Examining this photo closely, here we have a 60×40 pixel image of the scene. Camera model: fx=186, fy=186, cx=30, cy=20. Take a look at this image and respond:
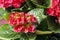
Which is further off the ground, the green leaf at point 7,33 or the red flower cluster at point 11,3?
the red flower cluster at point 11,3

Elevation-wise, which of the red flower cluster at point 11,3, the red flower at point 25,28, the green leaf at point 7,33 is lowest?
the green leaf at point 7,33

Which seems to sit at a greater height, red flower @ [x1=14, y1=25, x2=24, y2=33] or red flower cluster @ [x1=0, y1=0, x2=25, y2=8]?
red flower cluster @ [x1=0, y1=0, x2=25, y2=8]

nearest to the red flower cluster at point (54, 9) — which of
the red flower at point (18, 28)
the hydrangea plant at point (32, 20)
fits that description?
the hydrangea plant at point (32, 20)

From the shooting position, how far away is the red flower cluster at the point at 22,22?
577 mm

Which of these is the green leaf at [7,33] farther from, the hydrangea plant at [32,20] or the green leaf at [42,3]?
the green leaf at [42,3]

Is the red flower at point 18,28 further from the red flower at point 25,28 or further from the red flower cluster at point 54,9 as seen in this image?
the red flower cluster at point 54,9

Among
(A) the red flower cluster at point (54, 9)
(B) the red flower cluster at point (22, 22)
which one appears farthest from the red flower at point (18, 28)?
(A) the red flower cluster at point (54, 9)

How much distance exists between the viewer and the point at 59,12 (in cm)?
59

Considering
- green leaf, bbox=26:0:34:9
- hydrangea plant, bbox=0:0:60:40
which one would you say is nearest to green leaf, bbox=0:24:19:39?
hydrangea plant, bbox=0:0:60:40

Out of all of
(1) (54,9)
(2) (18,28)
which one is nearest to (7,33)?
(2) (18,28)

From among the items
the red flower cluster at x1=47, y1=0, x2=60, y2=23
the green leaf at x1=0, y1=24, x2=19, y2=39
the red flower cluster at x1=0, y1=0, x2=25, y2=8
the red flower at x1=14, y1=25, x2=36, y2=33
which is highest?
the red flower cluster at x1=0, y1=0, x2=25, y2=8

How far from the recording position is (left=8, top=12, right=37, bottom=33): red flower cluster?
1.89 feet

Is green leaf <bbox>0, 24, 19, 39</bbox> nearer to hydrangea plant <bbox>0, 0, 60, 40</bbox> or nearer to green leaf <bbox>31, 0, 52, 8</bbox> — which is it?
hydrangea plant <bbox>0, 0, 60, 40</bbox>

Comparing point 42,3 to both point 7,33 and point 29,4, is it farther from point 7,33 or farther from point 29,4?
point 7,33
